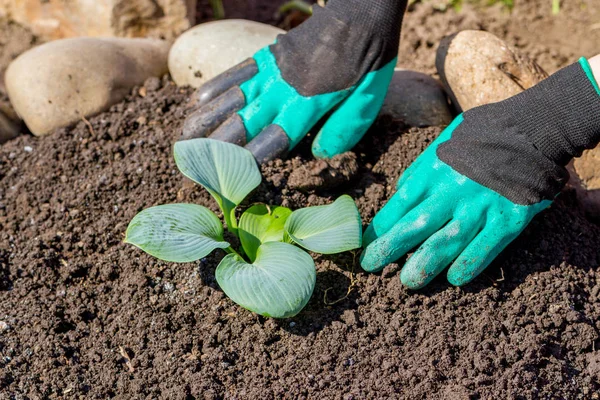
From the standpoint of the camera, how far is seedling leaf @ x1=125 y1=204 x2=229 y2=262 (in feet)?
5.64

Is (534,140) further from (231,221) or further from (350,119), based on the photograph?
(231,221)

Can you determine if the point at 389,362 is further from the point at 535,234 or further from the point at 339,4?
the point at 339,4

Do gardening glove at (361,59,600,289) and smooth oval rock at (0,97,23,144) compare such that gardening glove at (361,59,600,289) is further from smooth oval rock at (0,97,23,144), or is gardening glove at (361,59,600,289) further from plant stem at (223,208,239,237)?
smooth oval rock at (0,97,23,144)

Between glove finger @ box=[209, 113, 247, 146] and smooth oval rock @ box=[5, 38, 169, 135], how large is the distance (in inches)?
24.3

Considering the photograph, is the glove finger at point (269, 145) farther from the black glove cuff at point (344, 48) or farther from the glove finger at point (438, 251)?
the glove finger at point (438, 251)

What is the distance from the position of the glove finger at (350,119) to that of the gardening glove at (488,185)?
344mm

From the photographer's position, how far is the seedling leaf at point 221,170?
194 cm

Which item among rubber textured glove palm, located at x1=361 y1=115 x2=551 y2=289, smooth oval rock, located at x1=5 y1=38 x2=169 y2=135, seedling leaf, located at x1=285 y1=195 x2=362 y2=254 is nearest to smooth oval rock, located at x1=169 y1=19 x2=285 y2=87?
smooth oval rock, located at x1=5 y1=38 x2=169 y2=135

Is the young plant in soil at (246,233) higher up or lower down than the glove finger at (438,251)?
higher up

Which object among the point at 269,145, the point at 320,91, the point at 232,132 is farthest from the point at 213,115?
the point at 320,91

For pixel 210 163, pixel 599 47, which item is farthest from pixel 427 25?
pixel 210 163

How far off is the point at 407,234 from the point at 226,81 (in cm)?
90

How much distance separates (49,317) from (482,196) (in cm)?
135

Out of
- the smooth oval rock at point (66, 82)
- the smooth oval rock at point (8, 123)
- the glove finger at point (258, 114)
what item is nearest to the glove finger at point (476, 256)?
the glove finger at point (258, 114)
